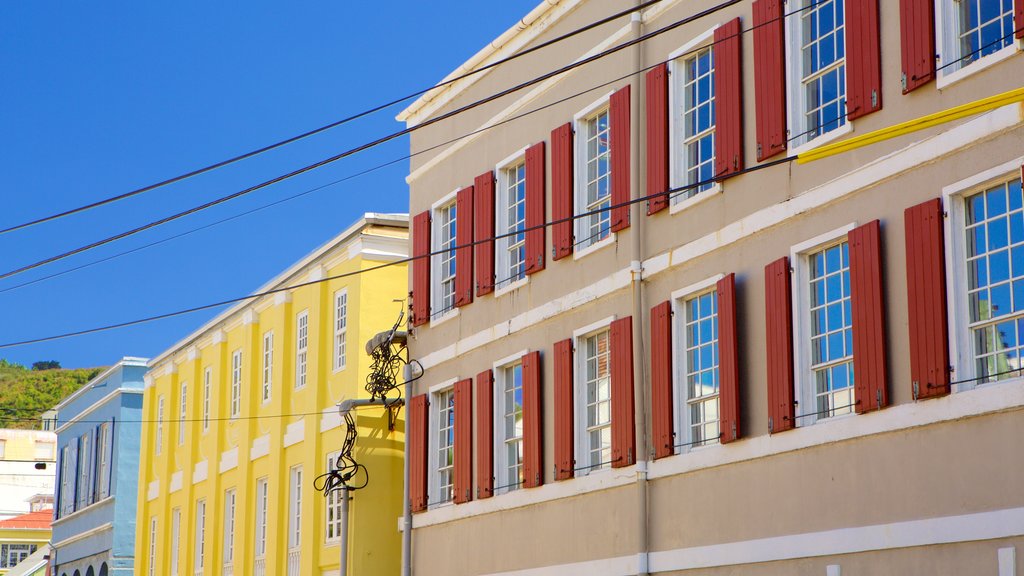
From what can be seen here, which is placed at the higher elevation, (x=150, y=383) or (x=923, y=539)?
(x=150, y=383)

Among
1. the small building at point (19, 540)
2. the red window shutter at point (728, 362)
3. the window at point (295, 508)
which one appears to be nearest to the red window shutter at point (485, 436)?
the red window shutter at point (728, 362)

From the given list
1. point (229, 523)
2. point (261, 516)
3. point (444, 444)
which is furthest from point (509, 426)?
point (229, 523)

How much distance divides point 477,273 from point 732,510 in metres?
7.75

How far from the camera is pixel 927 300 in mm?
14359

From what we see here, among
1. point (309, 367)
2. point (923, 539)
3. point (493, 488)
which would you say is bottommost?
point (923, 539)

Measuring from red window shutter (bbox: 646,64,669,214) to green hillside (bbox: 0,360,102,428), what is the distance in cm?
11171

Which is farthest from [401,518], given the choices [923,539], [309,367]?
[923,539]

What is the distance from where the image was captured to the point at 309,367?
1167 inches

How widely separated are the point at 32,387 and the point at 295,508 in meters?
117

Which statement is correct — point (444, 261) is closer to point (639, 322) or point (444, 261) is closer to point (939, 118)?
point (639, 322)

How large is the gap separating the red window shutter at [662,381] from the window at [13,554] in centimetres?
5047

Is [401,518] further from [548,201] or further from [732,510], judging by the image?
[732,510]

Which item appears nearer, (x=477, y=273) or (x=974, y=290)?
(x=974, y=290)

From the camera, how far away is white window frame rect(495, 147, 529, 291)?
75.2ft
